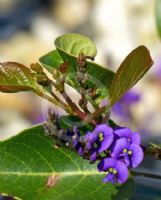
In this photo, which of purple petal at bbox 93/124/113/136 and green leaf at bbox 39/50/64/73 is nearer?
purple petal at bbox 93/124/113/136

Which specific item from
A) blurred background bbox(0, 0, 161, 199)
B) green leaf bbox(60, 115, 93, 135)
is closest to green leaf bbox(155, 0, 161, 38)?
green leaf bbox(60, 115, 93, 135)

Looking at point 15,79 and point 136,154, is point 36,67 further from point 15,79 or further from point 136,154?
point 136,154

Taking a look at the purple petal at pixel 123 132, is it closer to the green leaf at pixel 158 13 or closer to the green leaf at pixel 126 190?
the green leaf at pixel 126 190

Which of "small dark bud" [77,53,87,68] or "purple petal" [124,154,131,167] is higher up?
"small dark bud" [77,53,87,68]

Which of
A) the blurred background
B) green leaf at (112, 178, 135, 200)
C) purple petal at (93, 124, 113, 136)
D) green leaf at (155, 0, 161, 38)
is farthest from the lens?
the blurred background

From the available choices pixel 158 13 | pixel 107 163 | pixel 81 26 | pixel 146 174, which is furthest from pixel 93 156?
pixel 81 26

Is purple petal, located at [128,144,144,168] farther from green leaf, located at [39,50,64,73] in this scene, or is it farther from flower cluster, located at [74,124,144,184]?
green leaf, located at [39,50,64,73]

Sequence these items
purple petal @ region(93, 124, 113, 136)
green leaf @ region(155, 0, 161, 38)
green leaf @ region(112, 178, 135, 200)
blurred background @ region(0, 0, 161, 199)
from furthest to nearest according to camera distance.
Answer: blurred background @ region(0, 0, 161, 199)
green leaf @ region(155, 0, 161, 38)
green leaf @ region(112, 178, 135, 200)
purple petal @ region(93, 124, 113, 136)

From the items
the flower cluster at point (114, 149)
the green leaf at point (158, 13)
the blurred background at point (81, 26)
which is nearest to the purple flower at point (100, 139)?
the flower cluster at point (114, 149)
